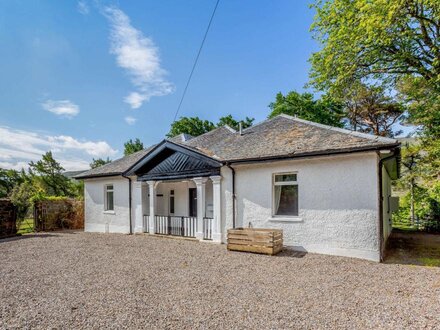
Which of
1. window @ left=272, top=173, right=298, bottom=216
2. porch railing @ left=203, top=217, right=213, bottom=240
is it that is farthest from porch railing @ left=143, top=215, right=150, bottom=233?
window @ left=272, top=173, right=298, bottom=216

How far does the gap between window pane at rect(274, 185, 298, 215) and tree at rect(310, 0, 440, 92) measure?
17.5 feet

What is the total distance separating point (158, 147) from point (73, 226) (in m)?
9.87

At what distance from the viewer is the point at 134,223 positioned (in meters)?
13.5

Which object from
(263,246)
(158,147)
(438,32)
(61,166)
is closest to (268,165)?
(263,246)

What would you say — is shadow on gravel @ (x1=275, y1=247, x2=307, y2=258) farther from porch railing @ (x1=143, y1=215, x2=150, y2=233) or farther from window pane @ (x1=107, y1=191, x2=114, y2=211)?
window pane @ (x1=107, y1=191, x2=114, y2=211)

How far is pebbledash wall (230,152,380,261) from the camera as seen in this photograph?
763cm

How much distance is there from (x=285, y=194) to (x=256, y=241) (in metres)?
2.01

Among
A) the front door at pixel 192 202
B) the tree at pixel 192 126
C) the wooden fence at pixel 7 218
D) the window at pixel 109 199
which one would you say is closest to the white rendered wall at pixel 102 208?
the window at pixel 109 199

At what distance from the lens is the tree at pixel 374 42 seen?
8.41m

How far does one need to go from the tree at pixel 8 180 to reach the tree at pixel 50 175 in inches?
43.1

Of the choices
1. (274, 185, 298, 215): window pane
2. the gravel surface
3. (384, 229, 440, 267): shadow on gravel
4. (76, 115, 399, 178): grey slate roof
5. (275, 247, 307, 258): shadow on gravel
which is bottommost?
(384, 229, 440, 267): shadow on gravel

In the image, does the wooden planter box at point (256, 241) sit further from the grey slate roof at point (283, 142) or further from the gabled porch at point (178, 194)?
the grey slate roof at point (283, 142)

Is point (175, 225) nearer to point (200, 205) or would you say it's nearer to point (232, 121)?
point (200, 205)

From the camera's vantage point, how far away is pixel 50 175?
28.2m
